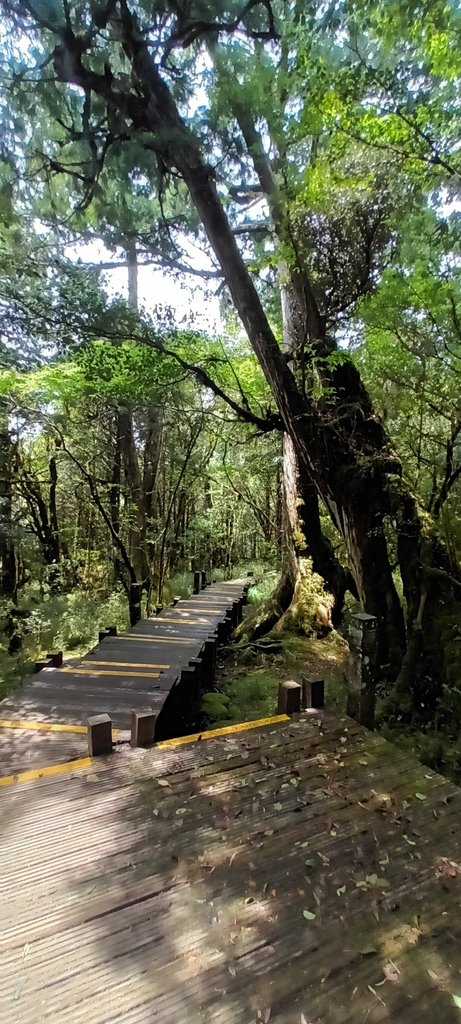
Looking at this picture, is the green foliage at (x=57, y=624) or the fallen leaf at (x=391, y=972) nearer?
the fallen leaf at (x=391, y=972)

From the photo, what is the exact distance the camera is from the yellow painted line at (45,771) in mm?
3047

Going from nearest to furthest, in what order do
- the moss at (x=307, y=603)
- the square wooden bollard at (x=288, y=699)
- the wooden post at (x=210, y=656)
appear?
the square wooden bollard at (x=288, y=699) → the wooden post at (x=210, y=656) → the moss at (x=307, y=603)

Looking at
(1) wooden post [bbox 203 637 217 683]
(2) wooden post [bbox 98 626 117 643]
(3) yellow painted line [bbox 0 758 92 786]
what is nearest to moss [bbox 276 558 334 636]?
(1) wooden post [bbox 203 637 217 683]

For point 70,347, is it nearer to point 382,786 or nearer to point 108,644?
point 108,644

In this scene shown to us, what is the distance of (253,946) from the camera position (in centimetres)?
197

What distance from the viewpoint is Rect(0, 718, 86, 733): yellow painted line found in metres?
3.87

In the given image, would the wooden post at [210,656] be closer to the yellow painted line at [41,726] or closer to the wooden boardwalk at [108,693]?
the wooden boardwalk at [108,693]

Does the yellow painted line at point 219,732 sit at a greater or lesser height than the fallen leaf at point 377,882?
greater

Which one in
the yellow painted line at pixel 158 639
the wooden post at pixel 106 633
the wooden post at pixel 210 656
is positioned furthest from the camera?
the wooden post at pixel 106 633

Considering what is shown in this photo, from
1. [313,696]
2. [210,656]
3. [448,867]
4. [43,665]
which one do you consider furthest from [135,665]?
[448,867]

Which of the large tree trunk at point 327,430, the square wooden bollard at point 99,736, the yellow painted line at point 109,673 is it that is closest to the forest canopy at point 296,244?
the large tree trunk at point 327,430

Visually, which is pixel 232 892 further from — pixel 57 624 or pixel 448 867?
pixel 57 624

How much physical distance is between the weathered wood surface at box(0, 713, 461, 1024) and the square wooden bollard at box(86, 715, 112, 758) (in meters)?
0.10

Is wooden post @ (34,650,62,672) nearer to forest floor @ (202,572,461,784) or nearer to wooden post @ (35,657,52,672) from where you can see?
wooden post @ (35,657,52,672)
